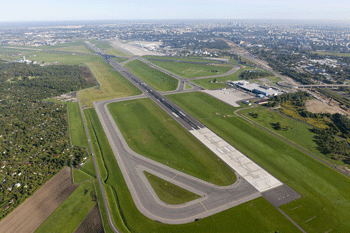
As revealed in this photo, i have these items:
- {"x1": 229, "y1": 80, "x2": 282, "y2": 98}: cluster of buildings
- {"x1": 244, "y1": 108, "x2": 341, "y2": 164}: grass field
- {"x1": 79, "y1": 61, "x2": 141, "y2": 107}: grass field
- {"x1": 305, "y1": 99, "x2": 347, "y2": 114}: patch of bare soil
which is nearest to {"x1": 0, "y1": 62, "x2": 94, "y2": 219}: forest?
{"x1": 79, "y1": 61, "x2": 141, "y2": 107}: grass field

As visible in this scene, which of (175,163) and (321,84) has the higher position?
(321,84)

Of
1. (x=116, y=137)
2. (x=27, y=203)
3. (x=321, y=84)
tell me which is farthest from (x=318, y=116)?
(x=27, y=203)

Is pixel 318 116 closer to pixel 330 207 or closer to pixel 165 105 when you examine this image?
pixel 330 207

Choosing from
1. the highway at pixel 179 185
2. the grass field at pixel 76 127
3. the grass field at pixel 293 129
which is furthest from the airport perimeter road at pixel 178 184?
the grass field at pixel 293 129

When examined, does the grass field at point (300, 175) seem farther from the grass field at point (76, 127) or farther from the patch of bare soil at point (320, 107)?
the grass field at point (76, 127)

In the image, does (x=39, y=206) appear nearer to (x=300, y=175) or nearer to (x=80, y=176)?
(x=80, y=176)

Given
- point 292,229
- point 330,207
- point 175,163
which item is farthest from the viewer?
point 175,163

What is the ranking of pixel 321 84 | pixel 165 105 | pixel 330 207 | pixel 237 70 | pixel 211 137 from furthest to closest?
pixel 237 70
pixel 321 84
pixel 165 105
pixel 211 137
pixel 330 207
